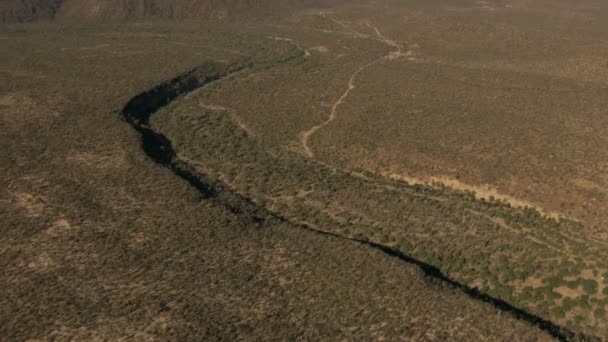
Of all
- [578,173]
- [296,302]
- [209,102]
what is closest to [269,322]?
[296,302]

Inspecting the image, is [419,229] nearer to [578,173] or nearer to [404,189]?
[404,189]

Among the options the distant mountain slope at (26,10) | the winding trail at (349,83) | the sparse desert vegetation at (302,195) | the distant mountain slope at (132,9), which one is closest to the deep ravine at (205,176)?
the sparse desert vegetation at (302,195)

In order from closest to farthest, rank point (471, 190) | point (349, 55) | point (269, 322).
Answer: point (269, 322) < point (471, 190) < point (349, 55)

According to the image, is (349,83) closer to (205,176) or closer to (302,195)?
(205,176)

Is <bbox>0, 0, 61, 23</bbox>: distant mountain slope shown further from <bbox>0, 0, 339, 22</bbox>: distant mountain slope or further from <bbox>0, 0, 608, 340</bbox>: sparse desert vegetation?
<bbox>0, 0, 608, 340</bbox>: sparse desert vegetation

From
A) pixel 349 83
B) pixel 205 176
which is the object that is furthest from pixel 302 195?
pixel 349 83

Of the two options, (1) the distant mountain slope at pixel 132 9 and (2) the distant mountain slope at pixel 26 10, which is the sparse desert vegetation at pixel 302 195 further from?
(1) the distant mountain slope at pixel 132 9
